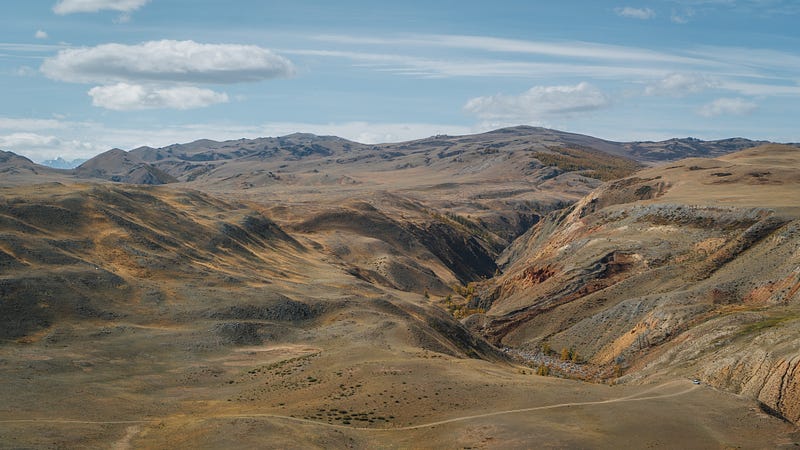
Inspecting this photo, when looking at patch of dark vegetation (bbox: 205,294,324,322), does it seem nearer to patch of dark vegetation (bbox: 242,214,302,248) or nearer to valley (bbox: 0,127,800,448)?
valley (bbox: 0,127,800,448)

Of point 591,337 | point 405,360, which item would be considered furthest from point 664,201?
point 405,360

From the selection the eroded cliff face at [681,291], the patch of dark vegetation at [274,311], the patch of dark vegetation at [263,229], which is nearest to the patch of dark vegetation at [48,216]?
the patch of dark vegetation at [274,311]

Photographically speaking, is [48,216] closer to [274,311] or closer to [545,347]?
[274,311]

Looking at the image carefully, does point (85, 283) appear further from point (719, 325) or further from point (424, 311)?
point (719, 325)

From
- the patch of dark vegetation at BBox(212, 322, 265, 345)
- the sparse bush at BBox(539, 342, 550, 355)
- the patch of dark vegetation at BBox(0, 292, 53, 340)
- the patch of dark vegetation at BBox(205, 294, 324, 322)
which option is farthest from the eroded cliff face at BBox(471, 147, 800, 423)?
the patch of dark vegetation at BBox(0, 292, 53, 340)

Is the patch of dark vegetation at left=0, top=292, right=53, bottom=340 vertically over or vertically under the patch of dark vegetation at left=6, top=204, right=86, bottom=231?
under

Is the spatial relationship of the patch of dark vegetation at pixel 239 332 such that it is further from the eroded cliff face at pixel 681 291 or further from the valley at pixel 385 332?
the eroded cliff face at pixel 681 291

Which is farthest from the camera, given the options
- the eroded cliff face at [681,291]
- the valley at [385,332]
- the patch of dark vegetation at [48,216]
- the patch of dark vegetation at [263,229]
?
the patch of dark vegetation at [263,229]

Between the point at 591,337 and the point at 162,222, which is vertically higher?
the point at 162,222
